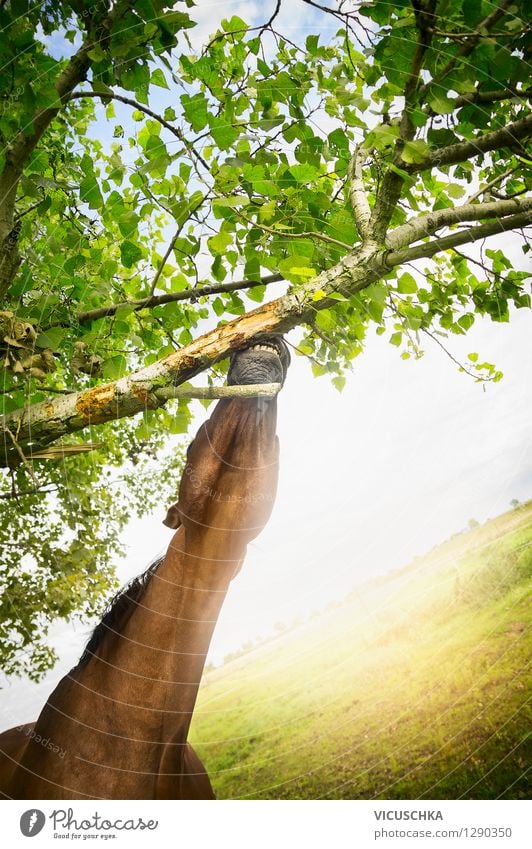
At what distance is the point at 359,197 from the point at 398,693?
2.02 metres

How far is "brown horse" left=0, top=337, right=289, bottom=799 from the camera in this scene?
1.35 metres

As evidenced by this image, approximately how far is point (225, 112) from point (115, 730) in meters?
2.55

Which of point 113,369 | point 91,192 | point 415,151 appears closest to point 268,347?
point 113,369

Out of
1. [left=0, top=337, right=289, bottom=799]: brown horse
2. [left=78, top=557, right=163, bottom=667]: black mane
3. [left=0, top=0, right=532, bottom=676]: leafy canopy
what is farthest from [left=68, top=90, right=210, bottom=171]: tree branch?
[left=78, top=557, right=163, bottom=667]: black mane

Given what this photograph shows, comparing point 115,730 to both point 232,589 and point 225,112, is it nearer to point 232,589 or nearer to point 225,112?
point 232,589

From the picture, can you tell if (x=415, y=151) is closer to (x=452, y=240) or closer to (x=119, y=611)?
(x=452, y=240)

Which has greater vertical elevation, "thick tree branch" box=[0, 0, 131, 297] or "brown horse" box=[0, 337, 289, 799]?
"thick tree branch" box=[0, 0, 131, 297]

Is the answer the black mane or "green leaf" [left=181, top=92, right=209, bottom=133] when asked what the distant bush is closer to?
the black mane

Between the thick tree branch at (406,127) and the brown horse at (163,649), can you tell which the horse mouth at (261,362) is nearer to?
the brown horse at (163,649)

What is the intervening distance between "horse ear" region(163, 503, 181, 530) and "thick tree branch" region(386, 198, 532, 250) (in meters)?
1.28

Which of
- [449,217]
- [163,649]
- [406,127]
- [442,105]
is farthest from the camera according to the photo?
[449,217]

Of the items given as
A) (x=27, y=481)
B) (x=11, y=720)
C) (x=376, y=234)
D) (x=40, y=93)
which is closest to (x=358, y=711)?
(x=11, y=720)

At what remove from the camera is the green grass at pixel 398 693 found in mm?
1634

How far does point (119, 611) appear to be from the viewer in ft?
4.74
